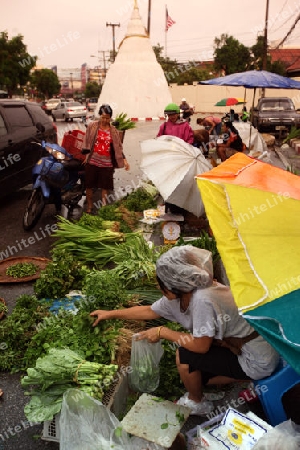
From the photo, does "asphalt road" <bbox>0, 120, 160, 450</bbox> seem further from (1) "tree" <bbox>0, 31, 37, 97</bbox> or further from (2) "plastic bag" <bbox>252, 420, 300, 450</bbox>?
→ (1) "tree" <bbox>0, 31, 37, 97</bbox>

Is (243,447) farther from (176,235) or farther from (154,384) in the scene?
(176,235)

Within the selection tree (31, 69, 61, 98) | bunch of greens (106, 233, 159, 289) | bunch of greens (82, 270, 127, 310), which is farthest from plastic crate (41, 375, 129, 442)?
tree (31, 69, 61, 98)

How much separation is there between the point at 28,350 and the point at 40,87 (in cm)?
6475

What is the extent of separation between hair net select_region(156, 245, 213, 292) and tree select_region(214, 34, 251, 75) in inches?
1681

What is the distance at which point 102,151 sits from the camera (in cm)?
721

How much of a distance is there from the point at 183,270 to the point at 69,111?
31.3 metres

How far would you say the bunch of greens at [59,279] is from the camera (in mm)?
4562

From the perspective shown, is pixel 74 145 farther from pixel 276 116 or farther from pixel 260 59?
pixel 260 59

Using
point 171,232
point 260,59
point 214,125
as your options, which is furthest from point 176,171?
point 260,59

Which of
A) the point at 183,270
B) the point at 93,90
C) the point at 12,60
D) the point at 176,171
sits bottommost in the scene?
the point at 183,270

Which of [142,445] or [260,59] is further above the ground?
[260,59]

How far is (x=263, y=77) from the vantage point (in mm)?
10859

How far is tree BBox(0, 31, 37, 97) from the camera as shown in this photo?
3172cm

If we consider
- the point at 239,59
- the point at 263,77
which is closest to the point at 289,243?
the point at 263,77
